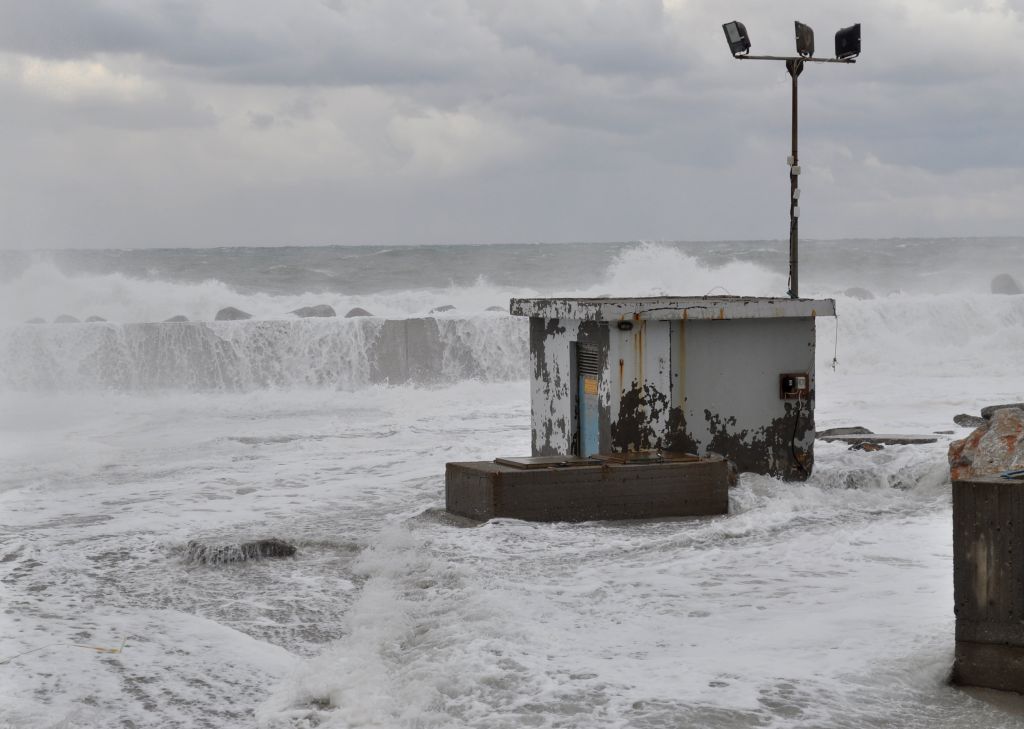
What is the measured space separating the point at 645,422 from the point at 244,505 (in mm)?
3942

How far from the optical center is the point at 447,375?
2798 centimetres

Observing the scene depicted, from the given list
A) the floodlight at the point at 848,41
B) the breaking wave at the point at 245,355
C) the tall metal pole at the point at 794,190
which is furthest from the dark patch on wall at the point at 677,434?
the breaking wave at the point at 245,355

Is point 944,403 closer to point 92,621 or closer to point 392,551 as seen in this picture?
point 392,551

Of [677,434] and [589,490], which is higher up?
[677,434]

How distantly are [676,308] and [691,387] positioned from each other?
776 millimetres

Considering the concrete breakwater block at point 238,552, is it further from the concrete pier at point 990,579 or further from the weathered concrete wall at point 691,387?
the concrete pier at point 990,579

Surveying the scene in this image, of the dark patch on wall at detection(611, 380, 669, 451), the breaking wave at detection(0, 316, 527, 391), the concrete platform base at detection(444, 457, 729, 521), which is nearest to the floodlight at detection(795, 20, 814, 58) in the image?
the dark patch on wall at detection(611, 380, 669, 451)

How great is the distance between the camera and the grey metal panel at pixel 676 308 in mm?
11688

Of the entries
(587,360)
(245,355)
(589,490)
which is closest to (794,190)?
(587,360)

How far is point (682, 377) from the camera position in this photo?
39.1 feet

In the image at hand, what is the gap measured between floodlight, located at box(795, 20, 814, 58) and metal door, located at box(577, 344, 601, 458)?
4.02m

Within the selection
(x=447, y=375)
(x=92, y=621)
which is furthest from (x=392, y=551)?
(x=447, y=375)

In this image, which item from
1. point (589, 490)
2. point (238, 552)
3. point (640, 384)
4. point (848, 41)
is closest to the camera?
point (238, 552)

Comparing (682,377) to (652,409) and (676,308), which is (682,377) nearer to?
(652,409)
